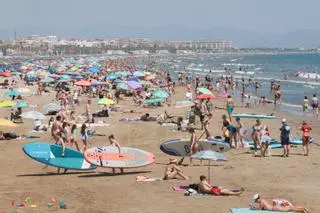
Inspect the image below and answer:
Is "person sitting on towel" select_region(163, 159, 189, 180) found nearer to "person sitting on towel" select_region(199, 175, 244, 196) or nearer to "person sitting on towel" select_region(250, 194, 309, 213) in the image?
"person sitting on towel" select_region(199, 175, 244, 196)

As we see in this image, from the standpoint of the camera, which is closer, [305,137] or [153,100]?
[305,137]

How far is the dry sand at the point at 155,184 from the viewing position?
10797 mm

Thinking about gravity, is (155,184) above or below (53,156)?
below

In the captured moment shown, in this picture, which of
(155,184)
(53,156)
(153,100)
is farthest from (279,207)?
(153,100)

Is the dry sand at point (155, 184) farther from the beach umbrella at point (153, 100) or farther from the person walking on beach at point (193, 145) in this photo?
the beach umbrella at point (153, 100)

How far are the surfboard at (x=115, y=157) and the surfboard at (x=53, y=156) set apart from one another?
0.45m

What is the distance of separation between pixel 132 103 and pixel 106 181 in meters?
19.9

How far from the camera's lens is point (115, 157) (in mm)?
13797

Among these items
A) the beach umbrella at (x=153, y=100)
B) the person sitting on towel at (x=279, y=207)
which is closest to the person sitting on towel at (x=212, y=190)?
the person sitting on towel at (x=279, y=207)

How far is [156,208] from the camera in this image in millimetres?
10602

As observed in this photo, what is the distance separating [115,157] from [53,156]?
1567 millimetres

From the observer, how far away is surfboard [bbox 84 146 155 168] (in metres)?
13.6

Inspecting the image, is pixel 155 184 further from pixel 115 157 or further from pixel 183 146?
pixel 183 146

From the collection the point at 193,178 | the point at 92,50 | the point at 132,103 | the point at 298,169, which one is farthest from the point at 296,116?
the point at 92,50
